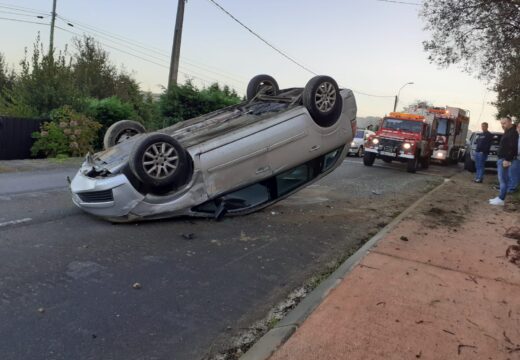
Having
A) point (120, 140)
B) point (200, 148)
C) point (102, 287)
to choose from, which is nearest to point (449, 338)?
point (102, 287)

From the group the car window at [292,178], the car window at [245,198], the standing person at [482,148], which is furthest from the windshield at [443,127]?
the car window at [245,198]

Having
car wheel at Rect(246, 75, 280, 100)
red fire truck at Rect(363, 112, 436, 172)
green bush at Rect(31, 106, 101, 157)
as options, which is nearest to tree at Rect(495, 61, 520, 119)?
red fire truck at Rect(363, 112, 436, 172)

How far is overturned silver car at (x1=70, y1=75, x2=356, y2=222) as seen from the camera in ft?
18.9

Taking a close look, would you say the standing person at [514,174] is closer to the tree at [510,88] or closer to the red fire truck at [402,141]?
the red fire truck at [402,141]

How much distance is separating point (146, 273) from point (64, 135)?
37.2 ft

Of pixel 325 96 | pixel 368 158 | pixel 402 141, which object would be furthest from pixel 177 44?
pixel 325 96

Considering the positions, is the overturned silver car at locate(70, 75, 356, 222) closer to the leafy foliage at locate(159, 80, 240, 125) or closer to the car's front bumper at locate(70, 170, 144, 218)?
the car's front bumper at locate(70, 170, 144, 218)

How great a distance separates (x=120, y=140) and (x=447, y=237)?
5250mm

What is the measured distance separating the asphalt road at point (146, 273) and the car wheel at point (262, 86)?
87.9 inches

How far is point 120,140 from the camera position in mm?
7543

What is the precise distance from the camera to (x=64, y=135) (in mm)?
14383

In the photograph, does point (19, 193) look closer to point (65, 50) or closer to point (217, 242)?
point (217, 242)

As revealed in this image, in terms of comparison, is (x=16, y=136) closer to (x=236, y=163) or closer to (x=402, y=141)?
(x=236, y=163)

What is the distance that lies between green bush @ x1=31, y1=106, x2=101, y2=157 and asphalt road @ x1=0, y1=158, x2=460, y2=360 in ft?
22.0
